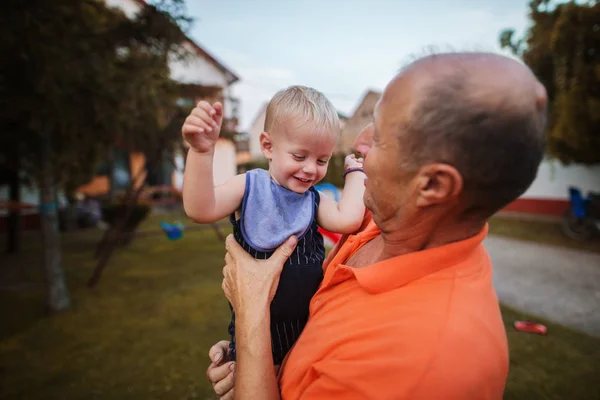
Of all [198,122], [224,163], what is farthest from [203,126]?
[224,163]

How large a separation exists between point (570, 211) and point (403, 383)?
38.1ft

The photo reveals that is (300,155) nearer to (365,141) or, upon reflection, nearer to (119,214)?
(365,141)

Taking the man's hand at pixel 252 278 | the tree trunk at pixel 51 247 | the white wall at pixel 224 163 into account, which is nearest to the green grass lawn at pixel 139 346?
the tree trunk at pixel 51 247

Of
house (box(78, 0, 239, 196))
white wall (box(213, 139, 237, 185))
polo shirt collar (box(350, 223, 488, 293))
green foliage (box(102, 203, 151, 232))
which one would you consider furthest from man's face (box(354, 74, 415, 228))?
white wall (box(213, 139, 237, 185))

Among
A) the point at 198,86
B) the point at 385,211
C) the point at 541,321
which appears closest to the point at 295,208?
the point at 385,211

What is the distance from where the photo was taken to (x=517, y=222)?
12.5 meters

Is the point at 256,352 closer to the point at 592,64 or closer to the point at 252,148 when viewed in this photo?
the point at 592,64

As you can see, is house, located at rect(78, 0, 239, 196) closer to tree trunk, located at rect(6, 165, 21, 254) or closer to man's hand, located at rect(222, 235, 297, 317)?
tree trunk, located at rect(6, 165, 21, 254)

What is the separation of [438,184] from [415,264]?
0.25 metres

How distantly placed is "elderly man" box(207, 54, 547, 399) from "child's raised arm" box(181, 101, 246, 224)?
538 mm

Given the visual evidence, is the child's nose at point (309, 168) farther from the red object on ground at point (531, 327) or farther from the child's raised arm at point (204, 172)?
the red object on ground at point (531, 327)

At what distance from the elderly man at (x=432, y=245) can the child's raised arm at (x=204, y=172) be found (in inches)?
21.2

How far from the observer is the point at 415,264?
1073 millimetres

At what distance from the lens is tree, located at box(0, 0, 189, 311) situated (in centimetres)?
397
